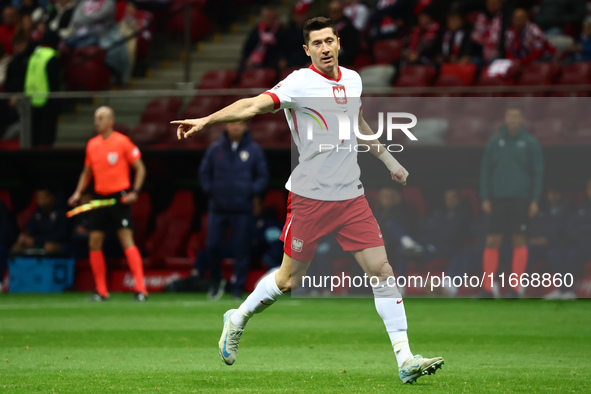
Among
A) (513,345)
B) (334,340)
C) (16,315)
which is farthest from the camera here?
(16,315)

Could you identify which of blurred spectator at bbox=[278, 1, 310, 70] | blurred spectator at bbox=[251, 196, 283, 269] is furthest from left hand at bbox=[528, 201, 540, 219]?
blurred spectator at bbox=[278, 1, 310, 70]

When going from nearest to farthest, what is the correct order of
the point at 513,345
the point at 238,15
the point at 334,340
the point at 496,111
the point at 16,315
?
the point at 513,345 → the point at 334,340 → the point at 16,315 → the point at 496,111 → the point at 238,15

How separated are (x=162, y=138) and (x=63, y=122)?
1623mm

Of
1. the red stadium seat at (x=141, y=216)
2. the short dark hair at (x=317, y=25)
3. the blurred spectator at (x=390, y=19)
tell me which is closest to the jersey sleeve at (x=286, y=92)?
the short dark hair at (x=317, y=25)

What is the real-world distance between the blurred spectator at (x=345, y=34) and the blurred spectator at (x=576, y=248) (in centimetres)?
517

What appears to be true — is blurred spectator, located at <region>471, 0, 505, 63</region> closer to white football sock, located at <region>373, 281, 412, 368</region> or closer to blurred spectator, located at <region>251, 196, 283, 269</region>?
blurred spectator, located at <region>251, 196, 283, 269</region>

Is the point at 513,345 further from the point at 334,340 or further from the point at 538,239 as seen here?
the point at 538,239

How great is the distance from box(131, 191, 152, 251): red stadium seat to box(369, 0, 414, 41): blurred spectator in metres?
4.86

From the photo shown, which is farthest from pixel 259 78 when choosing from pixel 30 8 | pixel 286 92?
pixel 286 92

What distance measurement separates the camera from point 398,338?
5.77m

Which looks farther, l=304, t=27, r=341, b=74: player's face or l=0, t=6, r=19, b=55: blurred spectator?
l=0, t=6, r=19, b=55: blurred spectator

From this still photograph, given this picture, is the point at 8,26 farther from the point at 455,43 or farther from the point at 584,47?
the point at 584,47

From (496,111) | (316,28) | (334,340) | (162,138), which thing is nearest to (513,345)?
(334,340)

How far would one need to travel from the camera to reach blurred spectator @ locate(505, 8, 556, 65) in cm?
1487
